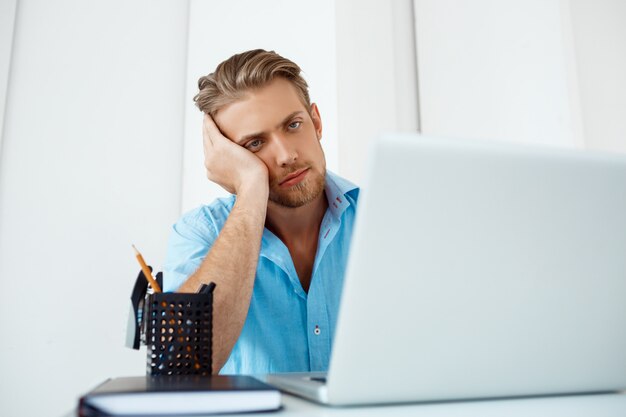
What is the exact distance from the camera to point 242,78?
4.70 ft

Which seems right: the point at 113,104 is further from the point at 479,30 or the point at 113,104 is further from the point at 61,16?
the point at 479,30

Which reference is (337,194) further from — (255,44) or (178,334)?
(255,44)

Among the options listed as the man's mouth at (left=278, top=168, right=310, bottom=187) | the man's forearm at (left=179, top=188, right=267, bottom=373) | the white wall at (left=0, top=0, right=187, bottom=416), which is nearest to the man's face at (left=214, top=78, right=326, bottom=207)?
the man's mouth at (left=278, top=168, right=310, bottom=187)

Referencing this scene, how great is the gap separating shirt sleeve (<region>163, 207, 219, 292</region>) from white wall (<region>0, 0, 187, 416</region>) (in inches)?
34.0

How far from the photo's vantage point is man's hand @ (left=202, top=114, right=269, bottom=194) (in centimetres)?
129

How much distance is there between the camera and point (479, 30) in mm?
2059

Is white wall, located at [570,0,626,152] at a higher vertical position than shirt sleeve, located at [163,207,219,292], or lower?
higher

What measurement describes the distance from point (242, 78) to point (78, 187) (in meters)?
0.99

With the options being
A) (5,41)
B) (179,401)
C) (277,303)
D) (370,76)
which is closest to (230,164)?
(277,303)

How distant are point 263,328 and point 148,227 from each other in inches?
42.2

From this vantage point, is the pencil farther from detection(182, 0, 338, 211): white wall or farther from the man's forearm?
detection(182, 0, 338, 211): white wall

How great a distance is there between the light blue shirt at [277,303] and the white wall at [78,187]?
2.86 feet

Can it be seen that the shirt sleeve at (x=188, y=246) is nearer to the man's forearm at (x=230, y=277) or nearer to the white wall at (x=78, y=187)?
the man's forearm at (x=230, y=277)

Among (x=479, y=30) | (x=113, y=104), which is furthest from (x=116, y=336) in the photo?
(x=479, y=30)
